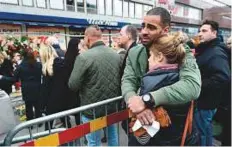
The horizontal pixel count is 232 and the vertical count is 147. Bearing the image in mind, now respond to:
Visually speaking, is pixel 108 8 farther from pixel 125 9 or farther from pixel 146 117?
pixel 146 117

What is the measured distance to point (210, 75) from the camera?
11.3 ft

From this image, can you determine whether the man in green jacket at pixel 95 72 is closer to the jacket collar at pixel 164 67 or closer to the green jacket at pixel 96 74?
the green jacket at pixel 96 74

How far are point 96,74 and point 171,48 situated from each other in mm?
1605

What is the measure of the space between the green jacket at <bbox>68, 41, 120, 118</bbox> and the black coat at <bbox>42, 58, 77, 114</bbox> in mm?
1146

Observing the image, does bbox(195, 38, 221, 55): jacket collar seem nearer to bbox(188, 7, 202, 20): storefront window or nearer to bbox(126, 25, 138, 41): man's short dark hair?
bbox(126, 25, 138, 41): man's short dark hair

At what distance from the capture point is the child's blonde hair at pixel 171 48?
2095mm

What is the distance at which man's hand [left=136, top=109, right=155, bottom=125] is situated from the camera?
200cm

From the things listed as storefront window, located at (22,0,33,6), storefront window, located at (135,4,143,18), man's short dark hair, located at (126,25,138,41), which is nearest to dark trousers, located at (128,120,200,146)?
man's short dark hair, located at (126,25,138,41)

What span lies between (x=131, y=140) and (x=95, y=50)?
156 centimetres

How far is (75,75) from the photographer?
3.51m

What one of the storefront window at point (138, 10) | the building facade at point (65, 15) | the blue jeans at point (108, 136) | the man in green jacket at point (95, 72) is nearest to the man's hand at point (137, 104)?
the blue jeans at point (108, 136)

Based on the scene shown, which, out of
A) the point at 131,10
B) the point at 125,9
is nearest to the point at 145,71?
the point at 125,9

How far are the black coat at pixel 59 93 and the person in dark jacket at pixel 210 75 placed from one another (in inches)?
84.6

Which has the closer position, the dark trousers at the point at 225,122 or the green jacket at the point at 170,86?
the green jacket at the point at 170,86
